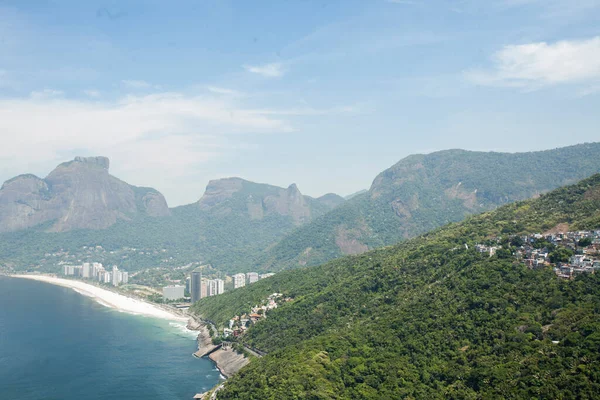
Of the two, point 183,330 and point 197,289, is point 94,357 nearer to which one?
point 183,330

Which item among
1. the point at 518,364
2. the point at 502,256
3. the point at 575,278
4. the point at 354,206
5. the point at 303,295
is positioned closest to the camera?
the point at 518,364

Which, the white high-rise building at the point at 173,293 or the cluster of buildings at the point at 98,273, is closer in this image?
the white high-rise building at the point at 173,293

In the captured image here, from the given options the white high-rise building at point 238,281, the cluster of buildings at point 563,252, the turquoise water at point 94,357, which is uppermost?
the cluster of buildings at point 563,252

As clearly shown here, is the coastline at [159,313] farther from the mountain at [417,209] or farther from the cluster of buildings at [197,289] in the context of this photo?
the mountain at [417,209]

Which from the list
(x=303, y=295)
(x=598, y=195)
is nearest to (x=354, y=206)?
(x=303, y=295)

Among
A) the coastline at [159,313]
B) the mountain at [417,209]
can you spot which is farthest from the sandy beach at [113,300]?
the mountain at [417,209]

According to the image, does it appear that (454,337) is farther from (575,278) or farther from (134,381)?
(134,381)

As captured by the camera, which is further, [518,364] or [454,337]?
[454,337]
